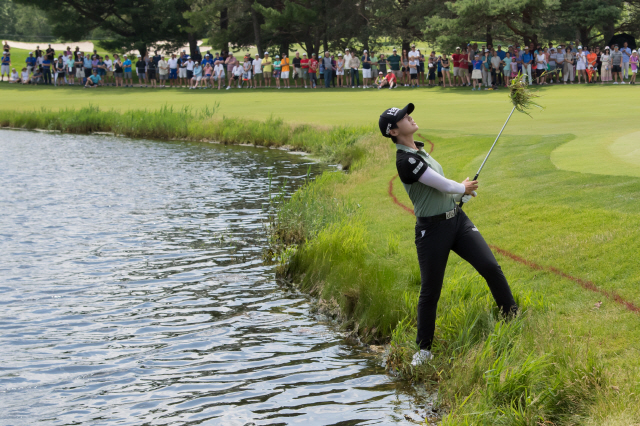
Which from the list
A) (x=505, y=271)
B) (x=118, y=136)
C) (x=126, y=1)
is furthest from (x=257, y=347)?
(x=126, y=1)

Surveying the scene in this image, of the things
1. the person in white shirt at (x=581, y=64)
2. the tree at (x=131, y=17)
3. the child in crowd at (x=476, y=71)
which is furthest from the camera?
the tree at (x=131, y=17)

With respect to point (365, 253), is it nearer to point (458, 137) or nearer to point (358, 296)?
point (358, 296)

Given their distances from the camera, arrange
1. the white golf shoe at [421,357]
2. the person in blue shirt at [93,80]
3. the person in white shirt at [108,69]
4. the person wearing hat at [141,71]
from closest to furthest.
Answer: the white golf shoe at [421,357] → the person in blue shirt at [93,80] → the person wearing hat at [141,71] → the person in white shirt at [108,69]

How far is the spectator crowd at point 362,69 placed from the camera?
4025 centimetres

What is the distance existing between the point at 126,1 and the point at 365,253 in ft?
175

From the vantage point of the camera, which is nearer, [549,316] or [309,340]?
[549,316]

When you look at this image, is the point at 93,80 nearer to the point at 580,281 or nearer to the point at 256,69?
the point at 256,69

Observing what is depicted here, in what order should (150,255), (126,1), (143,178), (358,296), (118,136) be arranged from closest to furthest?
(358,296) → (150,255) → (143,178) → (118,136) → (126,1)

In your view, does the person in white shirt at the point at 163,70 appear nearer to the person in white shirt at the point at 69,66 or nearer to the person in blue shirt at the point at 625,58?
the person in white shirt at the point at 69,66

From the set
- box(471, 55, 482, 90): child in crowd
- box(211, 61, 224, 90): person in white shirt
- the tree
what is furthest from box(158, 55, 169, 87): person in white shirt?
box(471, 55, 482, 90): child in crowd

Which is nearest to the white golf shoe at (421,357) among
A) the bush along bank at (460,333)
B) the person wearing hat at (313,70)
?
the bush along bank at (460,333)

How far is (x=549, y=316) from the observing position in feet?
22.9

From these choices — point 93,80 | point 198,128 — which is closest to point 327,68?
point 93,80

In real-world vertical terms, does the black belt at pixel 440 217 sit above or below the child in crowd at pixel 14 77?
below
